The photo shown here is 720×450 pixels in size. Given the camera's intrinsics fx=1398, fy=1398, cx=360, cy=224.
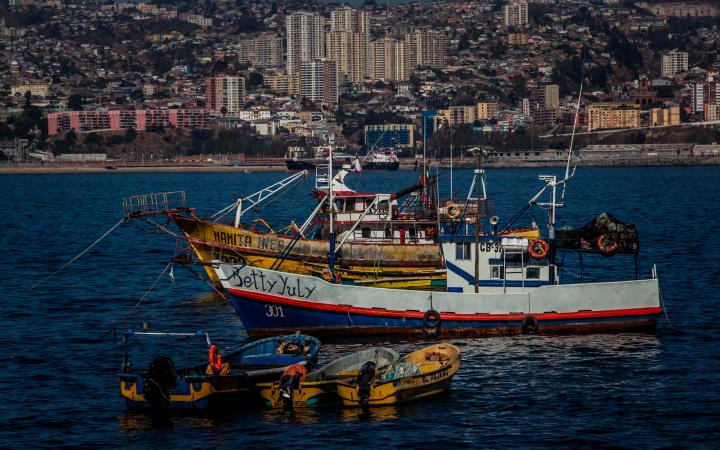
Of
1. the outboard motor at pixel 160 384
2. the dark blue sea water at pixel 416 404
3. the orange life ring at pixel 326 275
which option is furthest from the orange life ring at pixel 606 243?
the outboard motor at pixel 160 384

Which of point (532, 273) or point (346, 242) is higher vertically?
point (346, 242)

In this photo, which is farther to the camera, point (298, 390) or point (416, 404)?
point (416, 404)

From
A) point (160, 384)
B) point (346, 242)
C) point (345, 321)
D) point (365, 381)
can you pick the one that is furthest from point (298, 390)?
point (346, 242)

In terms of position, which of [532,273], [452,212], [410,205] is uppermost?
[452,212]

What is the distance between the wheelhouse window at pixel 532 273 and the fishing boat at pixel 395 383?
27.6 feet

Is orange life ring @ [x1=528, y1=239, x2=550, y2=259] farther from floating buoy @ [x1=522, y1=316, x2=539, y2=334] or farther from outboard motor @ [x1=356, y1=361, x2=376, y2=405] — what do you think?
outboard motor @ [x1=356, y1=361, x2=376, y2=405]

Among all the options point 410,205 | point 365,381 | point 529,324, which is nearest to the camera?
point 365,381

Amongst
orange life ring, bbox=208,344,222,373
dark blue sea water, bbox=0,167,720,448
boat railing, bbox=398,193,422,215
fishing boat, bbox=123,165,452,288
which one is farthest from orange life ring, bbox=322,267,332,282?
boat railing, bbox=398,193,422,215

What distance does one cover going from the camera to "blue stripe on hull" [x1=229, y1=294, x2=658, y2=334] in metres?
43.5

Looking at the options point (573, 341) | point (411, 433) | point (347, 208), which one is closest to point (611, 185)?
point (347, 208)

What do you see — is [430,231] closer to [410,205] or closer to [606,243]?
[410,205]

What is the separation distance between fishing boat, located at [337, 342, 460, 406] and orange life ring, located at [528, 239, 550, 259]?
816cm

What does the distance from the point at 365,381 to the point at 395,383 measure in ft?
2.59

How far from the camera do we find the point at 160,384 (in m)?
34.8
